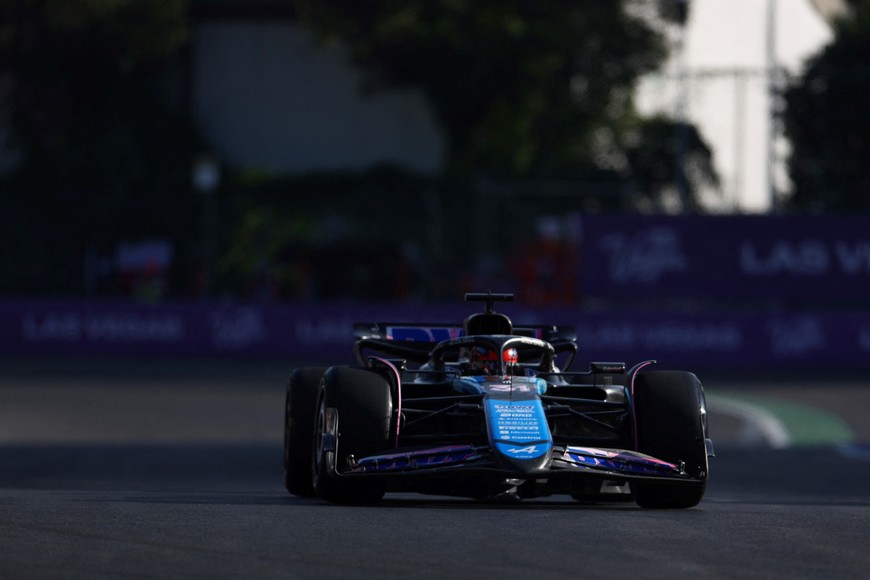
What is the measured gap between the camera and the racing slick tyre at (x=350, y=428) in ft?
34.0

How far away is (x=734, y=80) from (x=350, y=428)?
3255cm

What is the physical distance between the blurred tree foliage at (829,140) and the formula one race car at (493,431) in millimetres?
30706

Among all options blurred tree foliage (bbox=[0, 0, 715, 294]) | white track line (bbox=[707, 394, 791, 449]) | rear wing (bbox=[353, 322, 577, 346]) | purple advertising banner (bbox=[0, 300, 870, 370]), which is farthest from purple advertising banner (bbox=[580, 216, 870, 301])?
rear wing (bbox=[353, 322, 577, 346])

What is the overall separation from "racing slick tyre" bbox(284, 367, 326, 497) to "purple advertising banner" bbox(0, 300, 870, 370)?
68.0 ft

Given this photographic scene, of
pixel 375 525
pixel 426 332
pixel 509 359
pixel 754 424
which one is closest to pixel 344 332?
pixel 754 424

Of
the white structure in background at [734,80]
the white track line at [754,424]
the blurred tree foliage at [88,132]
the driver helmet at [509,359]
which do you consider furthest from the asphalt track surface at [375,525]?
the blurred tree foliage at [88,132]

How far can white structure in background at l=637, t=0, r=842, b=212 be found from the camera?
43.7m

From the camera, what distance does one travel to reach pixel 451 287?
1601 inches

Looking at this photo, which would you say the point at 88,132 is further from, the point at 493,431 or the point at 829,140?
the point at 493,431

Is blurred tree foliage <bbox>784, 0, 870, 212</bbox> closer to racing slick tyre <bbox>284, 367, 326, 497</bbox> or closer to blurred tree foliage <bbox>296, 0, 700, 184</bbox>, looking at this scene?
blurred tree foliage <bbox>296, 0, 700, 184</bbox>

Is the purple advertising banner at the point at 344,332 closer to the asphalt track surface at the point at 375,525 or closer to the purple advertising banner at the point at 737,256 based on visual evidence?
the purple advertising banner at the point at 737,256

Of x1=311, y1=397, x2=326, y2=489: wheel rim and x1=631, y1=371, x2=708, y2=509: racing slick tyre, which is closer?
x1=631, y1=371, x2=708, y2=509: racing slick tyre

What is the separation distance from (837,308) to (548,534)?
92.3ft

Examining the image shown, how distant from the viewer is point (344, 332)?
109ft
